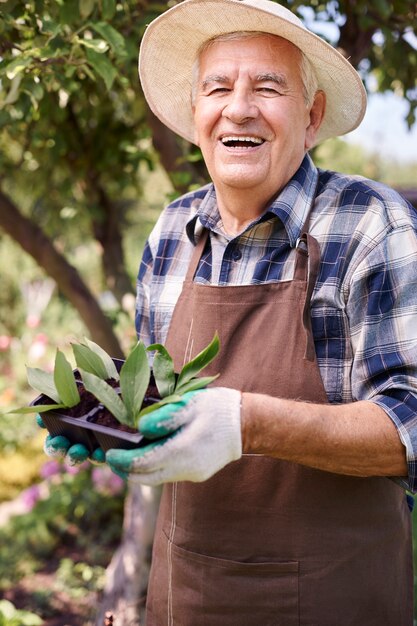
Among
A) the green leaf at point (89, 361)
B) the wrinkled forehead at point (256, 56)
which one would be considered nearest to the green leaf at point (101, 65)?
the wrinkled forehead at point (256, 56)

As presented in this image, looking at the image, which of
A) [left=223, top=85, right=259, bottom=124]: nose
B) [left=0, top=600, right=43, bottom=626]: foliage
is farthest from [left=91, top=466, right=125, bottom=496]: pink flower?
[left=223, top=85, right=259, bottom=124]: nose

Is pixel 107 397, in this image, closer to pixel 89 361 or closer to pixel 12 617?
pixel 89 361

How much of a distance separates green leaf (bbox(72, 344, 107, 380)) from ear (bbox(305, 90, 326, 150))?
74 cm

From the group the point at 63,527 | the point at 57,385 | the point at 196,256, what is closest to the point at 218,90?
the point at 196,256

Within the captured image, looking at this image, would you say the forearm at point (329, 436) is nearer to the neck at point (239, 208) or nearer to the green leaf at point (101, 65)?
the neck at point (239, 208)

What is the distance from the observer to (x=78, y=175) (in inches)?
134

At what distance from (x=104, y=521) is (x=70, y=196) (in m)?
2.33

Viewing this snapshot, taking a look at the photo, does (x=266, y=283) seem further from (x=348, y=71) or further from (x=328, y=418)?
(x=348, y=71)

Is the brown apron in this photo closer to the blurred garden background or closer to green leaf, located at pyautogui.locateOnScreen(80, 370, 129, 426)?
green leaf, located at pyautogui.locateOnScreen(80, 370, 129, 426)

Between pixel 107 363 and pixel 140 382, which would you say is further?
pixel 107 363

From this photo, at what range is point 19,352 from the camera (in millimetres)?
8086

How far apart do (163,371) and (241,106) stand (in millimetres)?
618

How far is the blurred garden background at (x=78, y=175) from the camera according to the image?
79.3 inches

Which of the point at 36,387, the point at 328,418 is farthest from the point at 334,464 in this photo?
the point at 36,387
